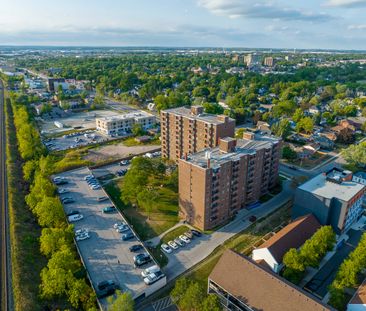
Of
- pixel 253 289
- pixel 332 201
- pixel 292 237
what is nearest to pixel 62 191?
pixel 253 289

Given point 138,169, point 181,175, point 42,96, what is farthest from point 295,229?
point 42,96

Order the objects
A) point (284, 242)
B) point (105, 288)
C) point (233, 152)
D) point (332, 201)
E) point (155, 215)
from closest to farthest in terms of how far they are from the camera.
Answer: point (105, 288) < point (284, 242) < point (332, 201) < point (233, 152) < point (155, 215)

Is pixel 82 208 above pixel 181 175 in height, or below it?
below

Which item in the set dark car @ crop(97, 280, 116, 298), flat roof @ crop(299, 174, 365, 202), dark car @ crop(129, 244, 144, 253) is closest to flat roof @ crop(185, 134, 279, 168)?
flat roof @ crop(299, 174, 365, 202)

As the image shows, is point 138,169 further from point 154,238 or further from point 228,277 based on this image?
point 228,277

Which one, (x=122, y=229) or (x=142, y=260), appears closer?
(x=142, y=260)

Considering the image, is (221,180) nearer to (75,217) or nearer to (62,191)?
A: (75,217)

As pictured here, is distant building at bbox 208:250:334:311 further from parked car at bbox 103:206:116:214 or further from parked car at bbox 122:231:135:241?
parked car at bbox 103:206:116:214
